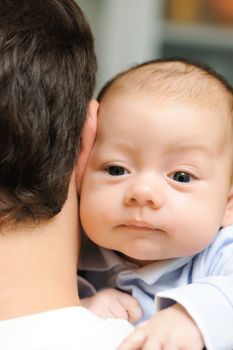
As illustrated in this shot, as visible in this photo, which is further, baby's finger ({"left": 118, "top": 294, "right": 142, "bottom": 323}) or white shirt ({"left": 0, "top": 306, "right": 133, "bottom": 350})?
baby's finger ({"left": 118, "top": 294, "right": 142, "bottom": 323})

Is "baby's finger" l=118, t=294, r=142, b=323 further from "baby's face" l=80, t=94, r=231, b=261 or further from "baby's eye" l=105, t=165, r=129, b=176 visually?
"baby's eye" l=105, t=165, r=129, b=176

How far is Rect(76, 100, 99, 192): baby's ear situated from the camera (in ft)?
3.43

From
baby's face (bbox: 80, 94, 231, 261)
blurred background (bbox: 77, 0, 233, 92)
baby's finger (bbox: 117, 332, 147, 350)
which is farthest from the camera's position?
blurred background (bbox: 77, 0, 233, 92)

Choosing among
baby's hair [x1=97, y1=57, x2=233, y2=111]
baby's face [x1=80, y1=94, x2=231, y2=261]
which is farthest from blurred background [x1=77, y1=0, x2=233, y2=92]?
baby's face [x1=80, y1=94, x2=231, y2=261]

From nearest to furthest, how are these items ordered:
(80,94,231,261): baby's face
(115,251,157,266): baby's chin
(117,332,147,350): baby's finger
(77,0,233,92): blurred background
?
(117,332,147,350): baby's finger → (80,94,231,261): baby's face → (115,251,157,266): baby's chin → (77,0,233,92): blurred background

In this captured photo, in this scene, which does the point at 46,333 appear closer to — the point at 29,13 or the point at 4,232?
the point at 4,232

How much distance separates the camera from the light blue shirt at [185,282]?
2.99ft

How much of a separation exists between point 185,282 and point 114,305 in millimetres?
123

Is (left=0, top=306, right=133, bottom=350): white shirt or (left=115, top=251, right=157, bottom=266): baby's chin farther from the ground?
(left=0, top=306, right=133, bottom=350): white shirt

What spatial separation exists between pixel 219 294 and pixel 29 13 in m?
0.47

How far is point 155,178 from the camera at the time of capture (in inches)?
39.9

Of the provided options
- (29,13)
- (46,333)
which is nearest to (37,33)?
(29,13)

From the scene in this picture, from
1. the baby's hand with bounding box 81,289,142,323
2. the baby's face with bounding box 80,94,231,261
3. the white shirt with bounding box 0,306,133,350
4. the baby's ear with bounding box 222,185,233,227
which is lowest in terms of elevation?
the baby's hand with bounding box 81,289,142,323

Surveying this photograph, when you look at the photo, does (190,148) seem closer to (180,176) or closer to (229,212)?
(180,176)
